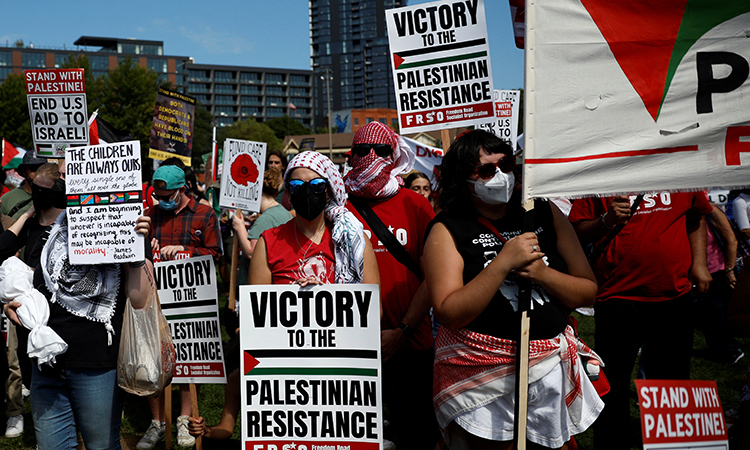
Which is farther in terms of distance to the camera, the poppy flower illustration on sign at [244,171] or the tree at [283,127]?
the tree at [283,127]

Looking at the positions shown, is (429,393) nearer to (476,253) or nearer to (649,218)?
(476,253)

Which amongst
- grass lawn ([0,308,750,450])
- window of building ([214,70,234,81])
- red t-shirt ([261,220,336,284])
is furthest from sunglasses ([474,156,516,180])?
window of building ([214,70,234,81])

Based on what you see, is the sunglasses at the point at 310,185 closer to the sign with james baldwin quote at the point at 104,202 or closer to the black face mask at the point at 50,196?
the sign with james baldwin quote at the point at 104,202

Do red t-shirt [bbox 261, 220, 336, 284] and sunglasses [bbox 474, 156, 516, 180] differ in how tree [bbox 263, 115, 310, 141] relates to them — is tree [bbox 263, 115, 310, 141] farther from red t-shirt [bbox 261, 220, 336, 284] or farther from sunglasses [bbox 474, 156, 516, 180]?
sunglasses [bbox 474, 156, 516, 180]

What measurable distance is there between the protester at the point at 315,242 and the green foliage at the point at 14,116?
44744mm

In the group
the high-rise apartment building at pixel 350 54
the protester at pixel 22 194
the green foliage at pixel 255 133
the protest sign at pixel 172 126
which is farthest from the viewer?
the high-rise apartment building at pixel 350 54

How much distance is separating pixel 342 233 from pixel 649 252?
205cm

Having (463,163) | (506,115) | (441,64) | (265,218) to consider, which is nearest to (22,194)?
(265,218)

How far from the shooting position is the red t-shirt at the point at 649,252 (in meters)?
4.02

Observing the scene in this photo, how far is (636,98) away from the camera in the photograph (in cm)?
261

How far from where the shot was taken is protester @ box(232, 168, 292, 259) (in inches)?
222

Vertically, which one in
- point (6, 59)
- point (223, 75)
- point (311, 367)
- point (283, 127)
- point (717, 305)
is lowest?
point (717, 305)

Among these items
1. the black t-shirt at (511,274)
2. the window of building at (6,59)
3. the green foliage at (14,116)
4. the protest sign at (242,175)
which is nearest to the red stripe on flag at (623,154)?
the black t-shirt at (511,274)

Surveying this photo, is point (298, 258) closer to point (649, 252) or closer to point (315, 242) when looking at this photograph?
point (315, 242)
